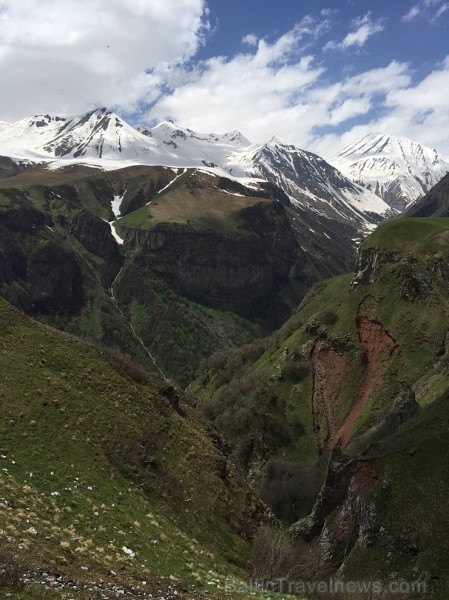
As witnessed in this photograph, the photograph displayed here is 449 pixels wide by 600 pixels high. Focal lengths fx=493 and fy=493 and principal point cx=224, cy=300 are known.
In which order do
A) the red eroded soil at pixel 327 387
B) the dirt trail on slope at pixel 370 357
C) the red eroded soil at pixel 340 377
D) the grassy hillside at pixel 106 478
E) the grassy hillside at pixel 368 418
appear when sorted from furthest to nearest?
1. the red eroded soil at pixel 327 387
2. the red eroded soil at pixel 340 377
3. the dirt trail on slope at pixel 370 357
4. the grassy hillside at pixel 368 418
5. the grassy hillside at pixel 106 478

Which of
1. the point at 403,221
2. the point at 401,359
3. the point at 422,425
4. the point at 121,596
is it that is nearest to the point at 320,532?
the point at 422,425

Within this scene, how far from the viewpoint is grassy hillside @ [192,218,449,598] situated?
37.2m

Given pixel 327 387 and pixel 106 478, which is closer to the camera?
pixel 106 478


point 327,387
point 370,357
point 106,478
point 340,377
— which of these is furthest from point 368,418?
point 106,478

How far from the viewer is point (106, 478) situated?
115ft

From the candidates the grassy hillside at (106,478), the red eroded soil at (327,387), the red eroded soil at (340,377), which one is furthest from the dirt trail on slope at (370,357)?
the grassy hillside at (106,478)

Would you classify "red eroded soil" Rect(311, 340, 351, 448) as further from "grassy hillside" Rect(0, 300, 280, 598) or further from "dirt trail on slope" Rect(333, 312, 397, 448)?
"grassy hillside" Rect(0, 300, 280, 598)

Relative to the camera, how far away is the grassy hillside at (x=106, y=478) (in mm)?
23672

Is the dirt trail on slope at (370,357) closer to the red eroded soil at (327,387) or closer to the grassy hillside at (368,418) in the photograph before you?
the grassy hillside at (368,418)

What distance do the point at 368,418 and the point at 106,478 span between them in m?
90.2

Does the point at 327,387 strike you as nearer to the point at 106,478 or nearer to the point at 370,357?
the point at 370,357

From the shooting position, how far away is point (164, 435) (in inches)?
1754

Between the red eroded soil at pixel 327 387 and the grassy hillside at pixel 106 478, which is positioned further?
the red eroded soil at pixel 327 387

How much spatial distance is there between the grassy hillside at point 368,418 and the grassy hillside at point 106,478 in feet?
32.2
